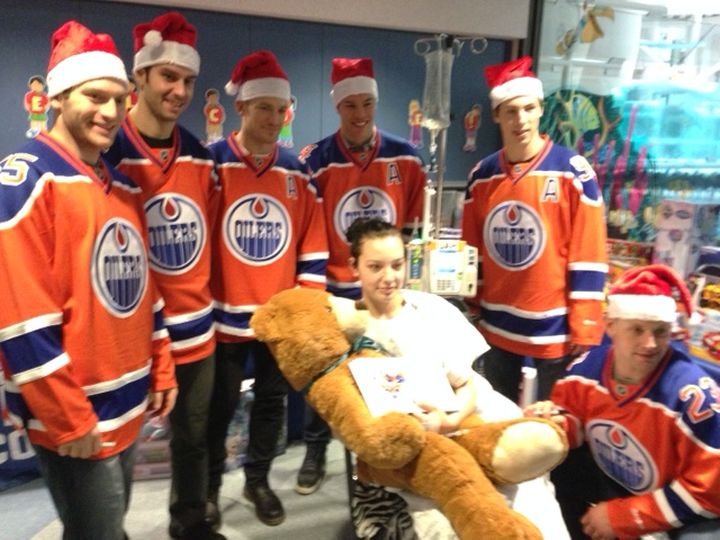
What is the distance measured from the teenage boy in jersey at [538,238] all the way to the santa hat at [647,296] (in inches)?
16.2

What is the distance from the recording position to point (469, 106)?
381 centimetres

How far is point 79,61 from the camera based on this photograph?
1.39m

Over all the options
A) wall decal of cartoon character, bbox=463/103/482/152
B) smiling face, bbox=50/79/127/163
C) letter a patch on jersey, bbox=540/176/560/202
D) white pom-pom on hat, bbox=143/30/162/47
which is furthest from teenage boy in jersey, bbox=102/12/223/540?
wall decal of cartoon character, bbox=463/103/482/152

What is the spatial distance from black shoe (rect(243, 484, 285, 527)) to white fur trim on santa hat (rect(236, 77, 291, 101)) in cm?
147

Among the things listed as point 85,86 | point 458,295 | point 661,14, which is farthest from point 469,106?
point 85,86

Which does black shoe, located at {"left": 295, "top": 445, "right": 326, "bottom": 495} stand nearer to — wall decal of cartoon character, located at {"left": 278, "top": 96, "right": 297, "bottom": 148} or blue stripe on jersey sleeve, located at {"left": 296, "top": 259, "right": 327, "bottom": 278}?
blue stripe on jersey sleeve, located at {"left": 296, "top": 259, "right": 327, "bottom": 278}

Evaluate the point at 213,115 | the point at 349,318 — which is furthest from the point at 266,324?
the point at 213,115

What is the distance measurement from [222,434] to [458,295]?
987mm

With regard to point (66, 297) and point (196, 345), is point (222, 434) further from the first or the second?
point (66, 297)

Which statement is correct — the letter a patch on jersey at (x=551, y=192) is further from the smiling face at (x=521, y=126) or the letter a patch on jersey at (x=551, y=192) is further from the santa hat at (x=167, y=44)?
the santa hat at (x=167, y=44)

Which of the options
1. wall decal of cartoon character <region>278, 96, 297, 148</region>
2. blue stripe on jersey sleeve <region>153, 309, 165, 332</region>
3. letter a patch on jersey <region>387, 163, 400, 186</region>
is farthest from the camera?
wall decal of cartoon character <region>278, 96, 297, 148</region>

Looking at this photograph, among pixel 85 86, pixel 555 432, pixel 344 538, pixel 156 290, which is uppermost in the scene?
pixel 85 86

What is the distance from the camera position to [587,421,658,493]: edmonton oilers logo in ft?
5.06

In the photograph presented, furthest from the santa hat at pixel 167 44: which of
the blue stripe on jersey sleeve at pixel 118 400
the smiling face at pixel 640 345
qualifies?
the smiling face at pixel 640 345
